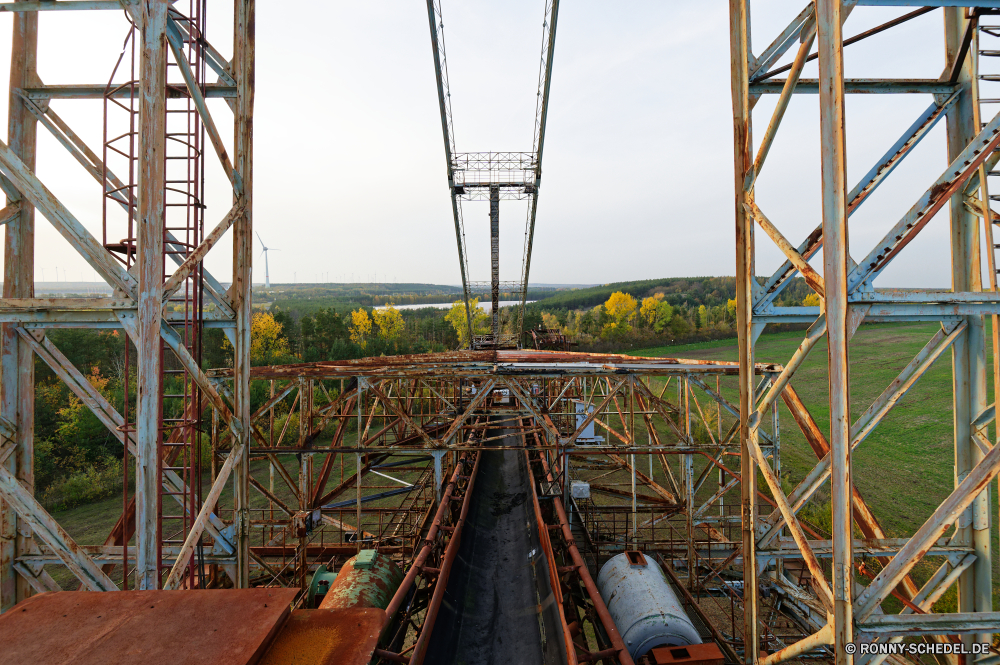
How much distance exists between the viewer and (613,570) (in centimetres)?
903

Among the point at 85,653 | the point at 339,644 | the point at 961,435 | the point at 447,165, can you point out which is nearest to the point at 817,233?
the point at 961,435

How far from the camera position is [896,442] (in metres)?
32.3

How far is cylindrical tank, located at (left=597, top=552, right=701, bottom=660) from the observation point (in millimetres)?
7270

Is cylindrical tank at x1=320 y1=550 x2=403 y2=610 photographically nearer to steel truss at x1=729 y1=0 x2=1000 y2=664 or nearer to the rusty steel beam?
the rusty steel beam

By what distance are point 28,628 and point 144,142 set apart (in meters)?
3.88

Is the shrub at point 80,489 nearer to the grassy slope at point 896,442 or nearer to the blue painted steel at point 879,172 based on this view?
the blue painted steel at point 879,172

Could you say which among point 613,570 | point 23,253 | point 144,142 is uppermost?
point 144,142

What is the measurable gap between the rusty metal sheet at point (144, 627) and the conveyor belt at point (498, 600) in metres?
5.97

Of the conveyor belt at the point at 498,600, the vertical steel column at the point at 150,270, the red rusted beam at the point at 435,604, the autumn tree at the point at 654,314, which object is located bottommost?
the conveyor belt at the point at 498,600

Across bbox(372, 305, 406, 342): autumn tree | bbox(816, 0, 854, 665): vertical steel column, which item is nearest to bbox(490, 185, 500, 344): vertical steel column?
bbox(816, 0, 854, 665): vertical steel column

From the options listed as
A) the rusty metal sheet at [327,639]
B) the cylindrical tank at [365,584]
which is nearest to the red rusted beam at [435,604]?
the cylindrical tank at [365,584]

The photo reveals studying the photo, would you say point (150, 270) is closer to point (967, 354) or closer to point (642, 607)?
point (642, 607)

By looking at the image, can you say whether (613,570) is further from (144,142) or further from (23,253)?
(23,253)

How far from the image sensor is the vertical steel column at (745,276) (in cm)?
511
